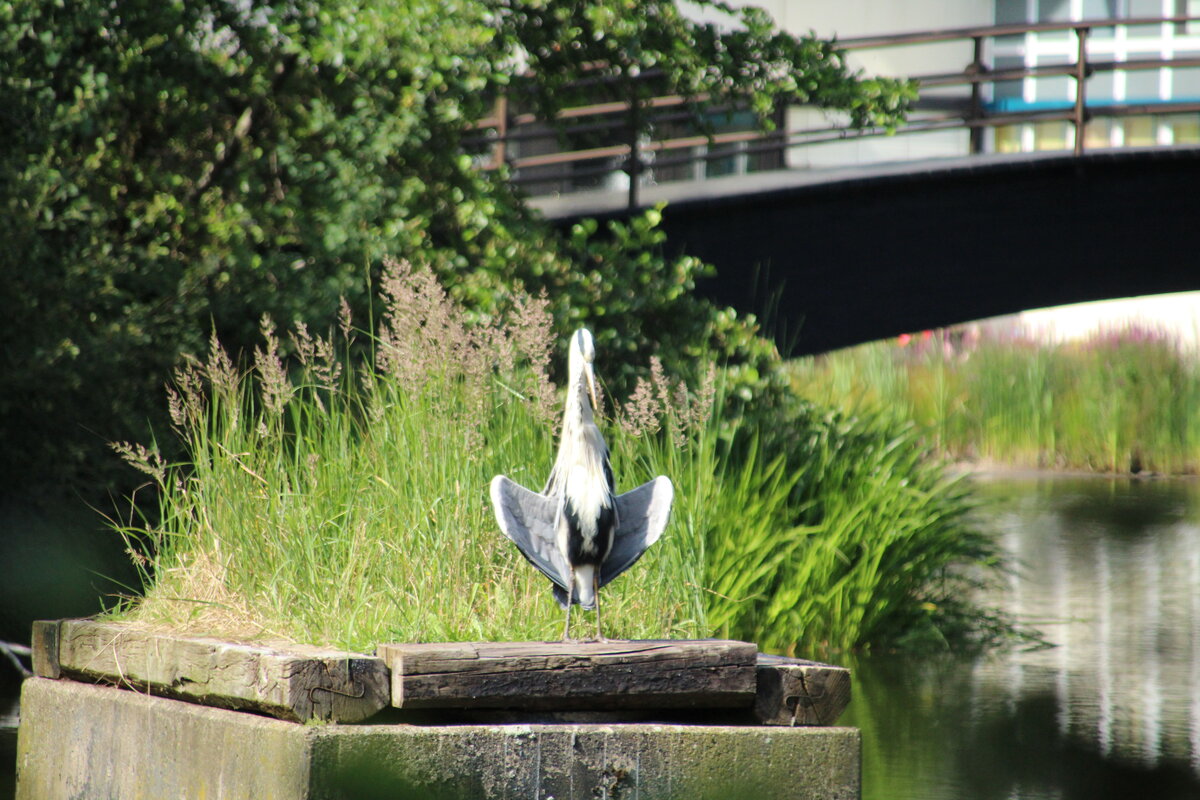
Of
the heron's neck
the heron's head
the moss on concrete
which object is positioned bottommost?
the moss on concrete

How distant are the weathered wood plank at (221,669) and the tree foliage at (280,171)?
216 cm

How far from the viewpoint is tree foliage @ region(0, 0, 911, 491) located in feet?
22.6

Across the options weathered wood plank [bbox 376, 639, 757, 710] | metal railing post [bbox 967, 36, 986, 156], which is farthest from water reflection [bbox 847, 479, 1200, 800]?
metal railing post [bbox 967, 36, 986, 156]

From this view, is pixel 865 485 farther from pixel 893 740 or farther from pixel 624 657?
pixel 624 657

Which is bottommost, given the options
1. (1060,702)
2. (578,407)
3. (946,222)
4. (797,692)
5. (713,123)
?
(1060,702)

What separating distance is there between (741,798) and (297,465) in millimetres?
1837

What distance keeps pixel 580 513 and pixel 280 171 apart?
4.99 metres

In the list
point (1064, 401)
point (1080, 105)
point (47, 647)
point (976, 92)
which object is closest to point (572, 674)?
point (47, 647)

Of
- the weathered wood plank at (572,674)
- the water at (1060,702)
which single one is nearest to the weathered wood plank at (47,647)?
the water at (1060,702)

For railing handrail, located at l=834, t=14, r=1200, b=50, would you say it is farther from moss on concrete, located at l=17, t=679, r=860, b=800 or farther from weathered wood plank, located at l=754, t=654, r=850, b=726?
moss on concrete, located at l=17, t=679, r=860, b=800

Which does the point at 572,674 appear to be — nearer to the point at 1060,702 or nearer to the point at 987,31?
the point at 1060,702

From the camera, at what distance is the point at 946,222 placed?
11.7m

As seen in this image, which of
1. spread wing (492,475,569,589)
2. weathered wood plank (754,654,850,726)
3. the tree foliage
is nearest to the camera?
spread wing (492,475,569,589)

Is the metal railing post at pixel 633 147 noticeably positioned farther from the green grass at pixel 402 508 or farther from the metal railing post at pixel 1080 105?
the metal railing post at pixel 1080 105
